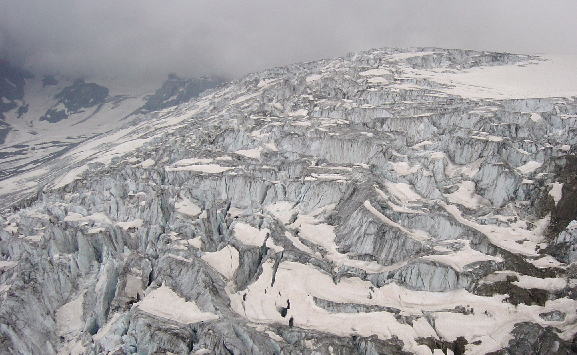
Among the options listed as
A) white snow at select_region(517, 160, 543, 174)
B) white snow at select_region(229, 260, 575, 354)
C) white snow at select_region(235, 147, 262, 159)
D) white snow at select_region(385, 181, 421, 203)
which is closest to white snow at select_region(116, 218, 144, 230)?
white snow at select_region(235, 147, 262, 159)

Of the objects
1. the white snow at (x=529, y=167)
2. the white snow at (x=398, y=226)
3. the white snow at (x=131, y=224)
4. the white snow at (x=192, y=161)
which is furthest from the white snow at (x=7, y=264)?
the white snow at (x=529, y=167)

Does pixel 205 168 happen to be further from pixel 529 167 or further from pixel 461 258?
pixel 529 167

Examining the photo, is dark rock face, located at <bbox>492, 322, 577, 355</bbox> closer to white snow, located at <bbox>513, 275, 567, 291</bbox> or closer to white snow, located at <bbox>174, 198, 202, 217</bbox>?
white snow, located at <bbox>513, 275, 567, 291</bbox>

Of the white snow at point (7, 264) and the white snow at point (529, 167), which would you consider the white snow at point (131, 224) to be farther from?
the white snow at point (529, 167)

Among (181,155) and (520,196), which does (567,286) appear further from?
(181,155)

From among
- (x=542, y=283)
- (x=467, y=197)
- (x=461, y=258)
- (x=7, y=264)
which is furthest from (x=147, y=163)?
(x=542, y=283)

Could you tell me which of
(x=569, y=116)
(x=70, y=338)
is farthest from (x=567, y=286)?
(x=70, y=338)

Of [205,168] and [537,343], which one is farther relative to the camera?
[205,168]
